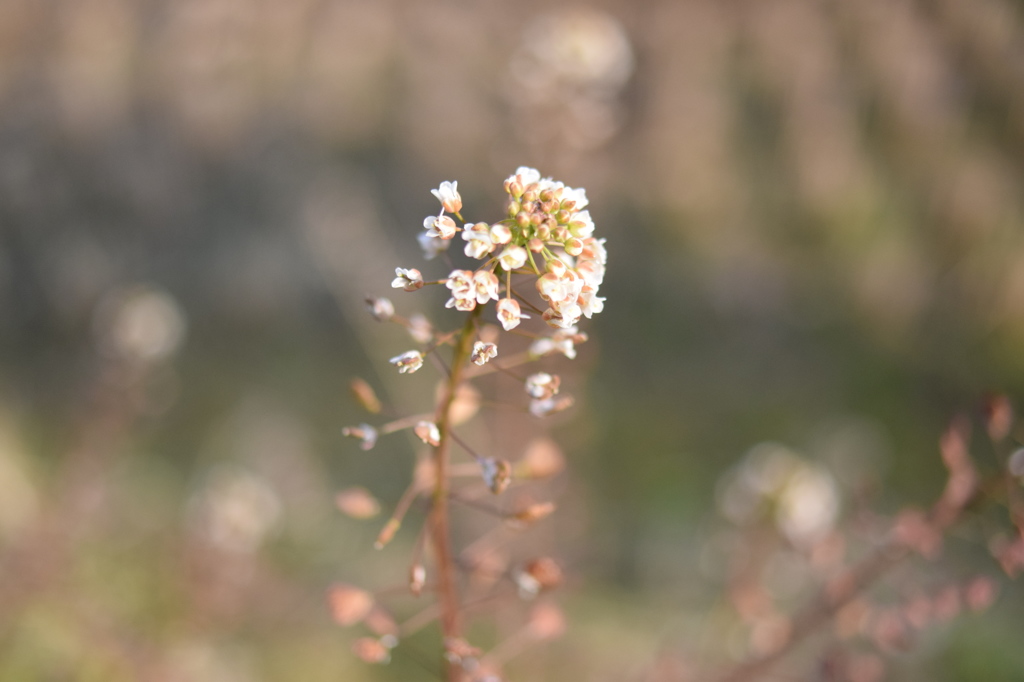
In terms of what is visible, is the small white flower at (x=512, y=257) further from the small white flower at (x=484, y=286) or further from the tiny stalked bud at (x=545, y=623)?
the tiny stalked bud at (x=545, y=623)

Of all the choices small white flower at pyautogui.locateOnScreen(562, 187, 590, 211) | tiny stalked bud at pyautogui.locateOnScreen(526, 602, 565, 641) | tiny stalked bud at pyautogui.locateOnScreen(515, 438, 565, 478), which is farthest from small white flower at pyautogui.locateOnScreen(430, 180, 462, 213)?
tiny stalked bud at pyautogui.locateOnScreen(526, 602, 565, 641)

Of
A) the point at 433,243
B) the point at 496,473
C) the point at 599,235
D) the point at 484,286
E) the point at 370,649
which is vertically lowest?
the point at 370,649

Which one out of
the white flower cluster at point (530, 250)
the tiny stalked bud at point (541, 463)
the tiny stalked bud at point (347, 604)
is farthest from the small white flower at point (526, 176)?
the tiny stalked bud at point (347, 604)

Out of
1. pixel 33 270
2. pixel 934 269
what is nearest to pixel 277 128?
pixel 33 270

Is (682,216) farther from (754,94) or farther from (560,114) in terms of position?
(560,114)

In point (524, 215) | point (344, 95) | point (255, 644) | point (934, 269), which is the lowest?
point (524, 215)

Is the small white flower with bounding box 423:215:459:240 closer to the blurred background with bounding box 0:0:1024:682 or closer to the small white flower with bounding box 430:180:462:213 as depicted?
the small white flower with bounding box 430:180:462:213

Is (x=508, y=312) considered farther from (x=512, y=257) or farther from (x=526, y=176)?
(x=526, y=176)

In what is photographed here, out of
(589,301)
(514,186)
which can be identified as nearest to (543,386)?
(589,301)
